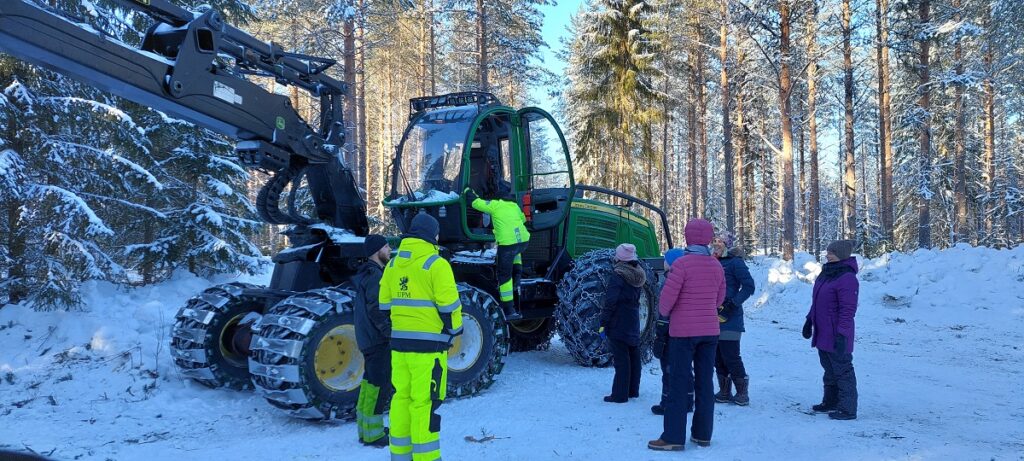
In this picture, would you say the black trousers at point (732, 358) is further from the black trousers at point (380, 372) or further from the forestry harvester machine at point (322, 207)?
the black trousers at point (380, 372)

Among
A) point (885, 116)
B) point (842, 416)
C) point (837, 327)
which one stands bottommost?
point (842, 416)

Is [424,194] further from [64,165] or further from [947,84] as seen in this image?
[947,84]

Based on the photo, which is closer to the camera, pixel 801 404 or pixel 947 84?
pixel 801 404

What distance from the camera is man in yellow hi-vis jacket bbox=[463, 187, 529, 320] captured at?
7359mm

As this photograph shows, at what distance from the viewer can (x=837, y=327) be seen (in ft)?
20.1

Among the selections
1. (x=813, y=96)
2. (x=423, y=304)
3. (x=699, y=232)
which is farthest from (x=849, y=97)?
(x=423, y=304)

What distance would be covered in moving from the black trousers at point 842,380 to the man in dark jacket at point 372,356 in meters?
4.21

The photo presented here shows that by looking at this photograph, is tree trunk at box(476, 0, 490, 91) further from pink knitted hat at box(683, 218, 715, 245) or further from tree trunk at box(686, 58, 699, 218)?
pink knitted hat at box(683, 218, 715, 245)

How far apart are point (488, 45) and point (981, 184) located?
24675 mm

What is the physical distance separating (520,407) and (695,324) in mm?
2103

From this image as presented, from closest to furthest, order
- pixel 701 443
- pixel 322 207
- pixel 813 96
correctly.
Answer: pixel 701 443
pixel 322 207
pixel 813 96

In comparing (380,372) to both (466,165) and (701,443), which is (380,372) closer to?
(701,443)

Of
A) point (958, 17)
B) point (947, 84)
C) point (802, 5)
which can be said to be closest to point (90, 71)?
point (802, 5)

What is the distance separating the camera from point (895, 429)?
5.58 meters
